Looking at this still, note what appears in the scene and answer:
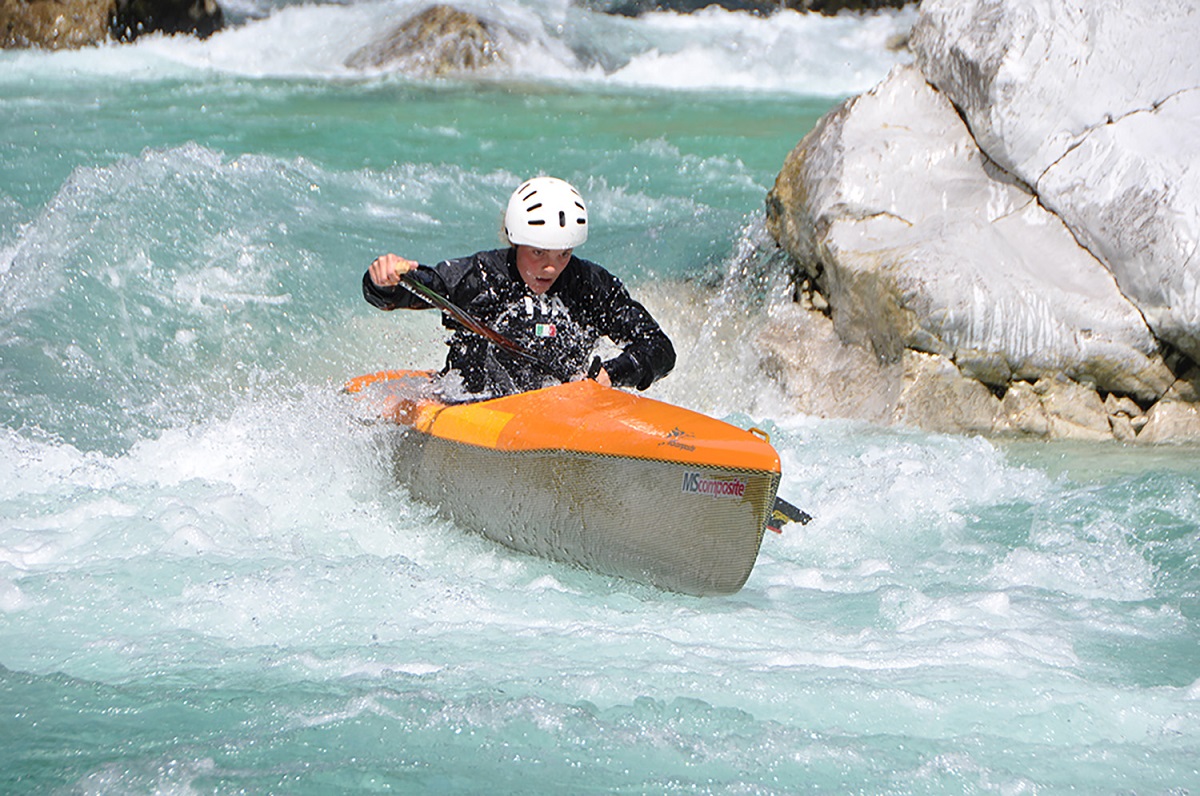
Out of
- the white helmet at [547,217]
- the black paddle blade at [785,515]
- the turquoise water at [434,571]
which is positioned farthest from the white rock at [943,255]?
the white helmet at [547,217]

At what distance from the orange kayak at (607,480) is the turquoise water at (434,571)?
0.12m

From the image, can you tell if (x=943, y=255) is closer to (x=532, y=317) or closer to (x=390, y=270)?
(x=532, y=317)

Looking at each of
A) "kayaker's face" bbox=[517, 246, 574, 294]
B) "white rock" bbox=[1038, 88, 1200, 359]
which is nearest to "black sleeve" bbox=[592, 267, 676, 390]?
"kayaker's face" bbox=[517, 246, 574, 294]

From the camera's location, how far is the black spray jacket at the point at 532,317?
421 centimetres

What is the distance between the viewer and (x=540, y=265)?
13.6ft

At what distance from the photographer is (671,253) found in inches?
285

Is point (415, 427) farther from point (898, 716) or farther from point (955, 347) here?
point (955, 347)

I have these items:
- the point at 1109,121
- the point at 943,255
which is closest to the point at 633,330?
the point at 943,255

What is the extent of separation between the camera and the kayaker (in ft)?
13.4

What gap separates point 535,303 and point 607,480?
34.5 inches

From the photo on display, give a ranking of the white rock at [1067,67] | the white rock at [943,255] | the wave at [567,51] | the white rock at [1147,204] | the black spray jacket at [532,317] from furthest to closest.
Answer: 1. the wave at [567,51]
2. the white rock at [1067,67]
3. the white rock at [943,255]
4. the white rock at [1147,204]
5. the black spray jacket at [532,317]

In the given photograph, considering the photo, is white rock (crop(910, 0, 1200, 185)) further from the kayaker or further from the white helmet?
the white helmet

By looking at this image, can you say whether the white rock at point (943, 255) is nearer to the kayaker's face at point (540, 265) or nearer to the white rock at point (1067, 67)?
the white rock at point (1067, 67)

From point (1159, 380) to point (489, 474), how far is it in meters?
3.02
